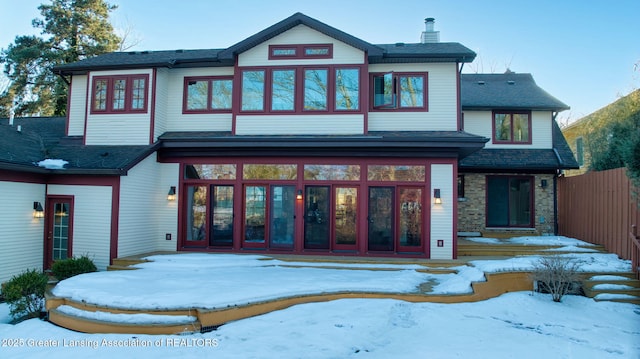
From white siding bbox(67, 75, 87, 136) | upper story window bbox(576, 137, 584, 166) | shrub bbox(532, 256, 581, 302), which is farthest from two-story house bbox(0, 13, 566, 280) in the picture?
upper story window bbox(576, 137, 584, 166)

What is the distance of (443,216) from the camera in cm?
974

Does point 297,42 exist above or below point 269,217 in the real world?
above

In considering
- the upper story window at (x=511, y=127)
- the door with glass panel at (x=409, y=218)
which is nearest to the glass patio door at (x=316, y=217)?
the door with glass panel at (x=409, y=218)

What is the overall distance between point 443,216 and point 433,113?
9.12 feet

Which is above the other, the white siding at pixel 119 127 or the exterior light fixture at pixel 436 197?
the white siding at pixel 119 127

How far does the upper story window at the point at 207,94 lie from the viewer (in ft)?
36.5

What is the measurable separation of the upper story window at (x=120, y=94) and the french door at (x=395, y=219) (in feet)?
22.9

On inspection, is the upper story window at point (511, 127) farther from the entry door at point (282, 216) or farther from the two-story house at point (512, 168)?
the entry door at point (282, 216)

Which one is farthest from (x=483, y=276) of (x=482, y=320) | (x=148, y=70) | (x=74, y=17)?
(x=74, y=17)

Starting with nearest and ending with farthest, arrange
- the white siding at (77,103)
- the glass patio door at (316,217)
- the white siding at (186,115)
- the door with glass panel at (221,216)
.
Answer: the glass patio door at (316,217), the door with glass panel at (221,216), the white siding at (186,115), the white siding at (77,103)

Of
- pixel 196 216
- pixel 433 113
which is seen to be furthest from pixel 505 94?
pixel 196 216

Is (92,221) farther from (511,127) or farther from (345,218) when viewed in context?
(511,127)

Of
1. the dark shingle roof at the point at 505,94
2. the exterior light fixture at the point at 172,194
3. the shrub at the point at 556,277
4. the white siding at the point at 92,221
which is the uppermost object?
the dark shingle roof at the point at 505,94

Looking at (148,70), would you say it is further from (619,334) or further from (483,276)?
(619,334)
